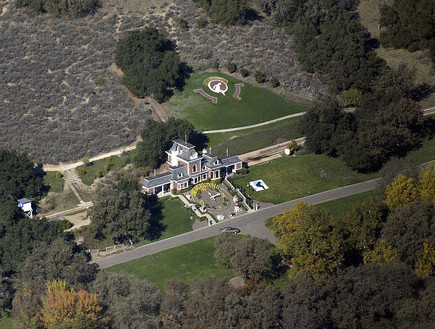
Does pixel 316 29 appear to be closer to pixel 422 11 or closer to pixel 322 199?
pixel 422 11

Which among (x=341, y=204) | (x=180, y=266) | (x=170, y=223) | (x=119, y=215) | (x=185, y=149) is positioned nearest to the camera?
(x=180, y=266)

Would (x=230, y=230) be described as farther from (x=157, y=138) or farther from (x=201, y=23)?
(x=201, y=23)

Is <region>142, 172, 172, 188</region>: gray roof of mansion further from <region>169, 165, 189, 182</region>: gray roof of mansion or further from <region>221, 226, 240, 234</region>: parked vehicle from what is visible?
<region>221, 226, 240, 234</region>: parked vehicle

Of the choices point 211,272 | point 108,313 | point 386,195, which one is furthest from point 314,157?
point 108,313

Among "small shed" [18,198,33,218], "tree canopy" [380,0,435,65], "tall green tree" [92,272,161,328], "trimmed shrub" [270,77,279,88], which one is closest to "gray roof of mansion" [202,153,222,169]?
"trimmed shrub" [270,77,279,88]

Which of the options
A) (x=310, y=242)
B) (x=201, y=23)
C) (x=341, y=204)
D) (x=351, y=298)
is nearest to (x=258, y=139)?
(x=341, y=204)

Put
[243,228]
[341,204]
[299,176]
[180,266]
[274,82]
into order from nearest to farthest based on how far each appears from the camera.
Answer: [180,266], [243,228], [341,204], [299,176], [274,82]

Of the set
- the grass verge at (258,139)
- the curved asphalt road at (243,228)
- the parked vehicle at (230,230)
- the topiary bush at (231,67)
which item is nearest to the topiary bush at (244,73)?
the topiary bush at (231,67)
